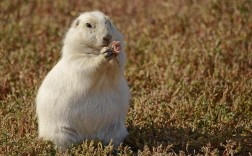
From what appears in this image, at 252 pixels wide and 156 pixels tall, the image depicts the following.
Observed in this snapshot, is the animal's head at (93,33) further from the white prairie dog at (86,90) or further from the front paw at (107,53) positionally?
the front paw at (107,53)

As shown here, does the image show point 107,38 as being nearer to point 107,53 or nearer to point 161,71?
point 107,53

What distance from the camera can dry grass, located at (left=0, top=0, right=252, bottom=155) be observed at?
6.49m

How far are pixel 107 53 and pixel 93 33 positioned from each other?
30 centimetres

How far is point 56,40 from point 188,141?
4.00 meters

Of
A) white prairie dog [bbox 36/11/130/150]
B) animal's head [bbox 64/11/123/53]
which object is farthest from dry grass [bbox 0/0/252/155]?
animal's head [bbox 64/11/123/53]

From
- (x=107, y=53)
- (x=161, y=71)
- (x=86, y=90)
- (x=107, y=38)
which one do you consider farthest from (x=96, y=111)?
(x=161, y=71)

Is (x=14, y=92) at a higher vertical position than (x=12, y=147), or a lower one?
higher

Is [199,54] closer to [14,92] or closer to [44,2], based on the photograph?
[14,92]

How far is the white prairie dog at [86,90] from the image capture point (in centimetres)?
584

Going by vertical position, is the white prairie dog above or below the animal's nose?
below

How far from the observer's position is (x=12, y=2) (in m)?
11.5

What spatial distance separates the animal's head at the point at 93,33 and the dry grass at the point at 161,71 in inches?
35.2

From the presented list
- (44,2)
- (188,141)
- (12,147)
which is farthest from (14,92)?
(44,2)

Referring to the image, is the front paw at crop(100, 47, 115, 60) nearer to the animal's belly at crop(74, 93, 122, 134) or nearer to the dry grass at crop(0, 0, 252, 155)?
the animal's belly at crop(74, 93, 122, 134)
